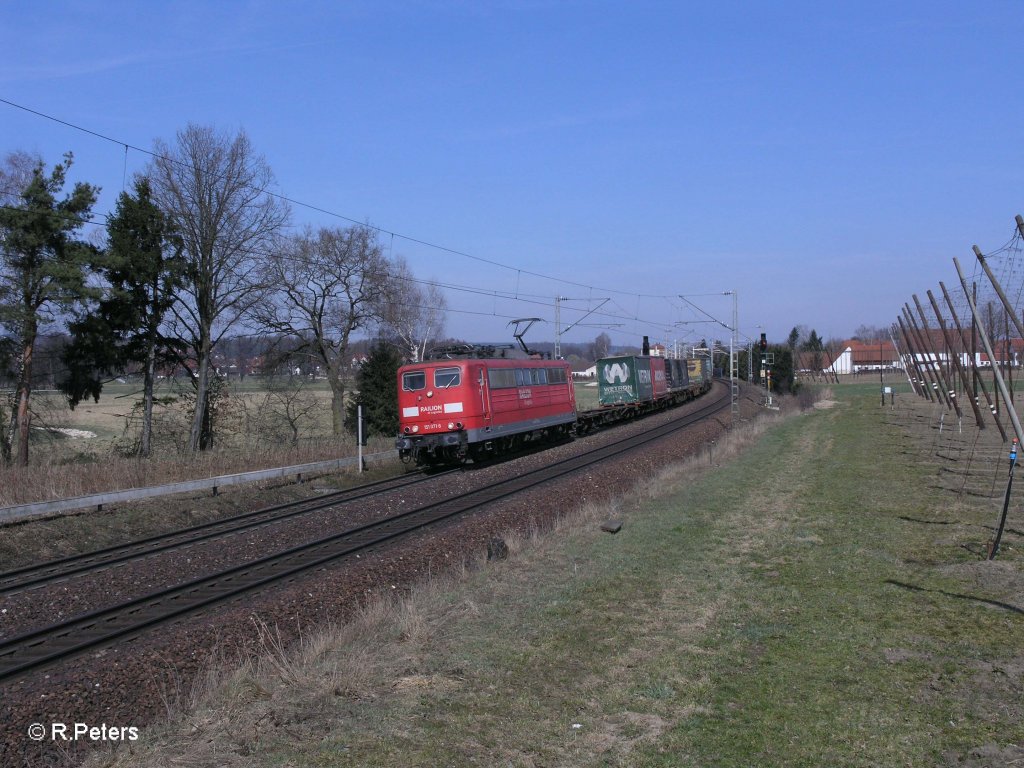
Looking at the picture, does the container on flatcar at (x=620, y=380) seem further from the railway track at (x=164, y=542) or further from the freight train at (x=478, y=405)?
the railway track at (x=164, y=542)

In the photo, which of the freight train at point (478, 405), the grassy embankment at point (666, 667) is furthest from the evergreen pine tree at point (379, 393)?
the grassy embankment at point (666, 667)

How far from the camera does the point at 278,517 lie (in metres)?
16.5

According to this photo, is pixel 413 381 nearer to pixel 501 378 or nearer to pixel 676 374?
pixel 501 378

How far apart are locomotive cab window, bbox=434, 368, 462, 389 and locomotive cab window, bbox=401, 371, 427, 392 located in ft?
1.45

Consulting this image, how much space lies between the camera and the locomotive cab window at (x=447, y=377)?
22797mm

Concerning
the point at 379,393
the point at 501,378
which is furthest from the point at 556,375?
the point at 379,393

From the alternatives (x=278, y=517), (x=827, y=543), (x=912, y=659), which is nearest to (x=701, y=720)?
(x=912, y=659)

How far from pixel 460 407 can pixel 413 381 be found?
1831mm

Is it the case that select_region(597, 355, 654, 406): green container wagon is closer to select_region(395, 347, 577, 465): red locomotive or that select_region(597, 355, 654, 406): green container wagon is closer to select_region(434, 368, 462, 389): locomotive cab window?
select_region(395, 347, 577, 465): red locomotive

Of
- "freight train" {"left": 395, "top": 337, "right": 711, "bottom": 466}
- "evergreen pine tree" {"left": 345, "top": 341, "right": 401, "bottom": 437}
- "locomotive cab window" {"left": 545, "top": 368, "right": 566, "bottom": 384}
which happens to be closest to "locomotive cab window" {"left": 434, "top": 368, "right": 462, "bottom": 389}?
"freight train" {"left": 395, "top": 337, "right": 711, "bottom": 466}

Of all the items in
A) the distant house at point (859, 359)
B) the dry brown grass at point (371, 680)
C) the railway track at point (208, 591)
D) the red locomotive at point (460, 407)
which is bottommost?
the railway track at point (208, 591)

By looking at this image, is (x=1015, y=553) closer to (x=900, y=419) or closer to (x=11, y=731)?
(x=11, y=731)

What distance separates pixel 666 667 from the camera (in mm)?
6672

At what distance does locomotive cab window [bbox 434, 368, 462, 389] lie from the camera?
74.8 feet
